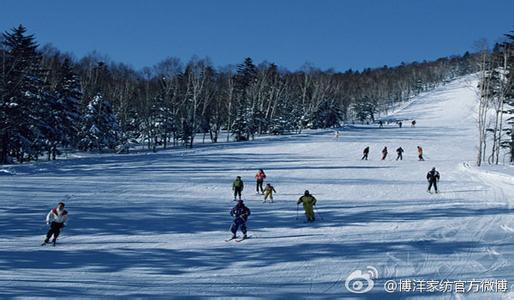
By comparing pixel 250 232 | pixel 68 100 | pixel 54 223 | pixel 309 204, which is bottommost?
pixel 250 232

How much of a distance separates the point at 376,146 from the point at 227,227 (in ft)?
126

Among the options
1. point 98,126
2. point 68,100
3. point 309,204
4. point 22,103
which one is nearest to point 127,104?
point 98,126

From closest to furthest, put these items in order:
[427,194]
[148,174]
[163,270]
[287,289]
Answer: [287,289] < [163,270] < [427,194] < [148,174]

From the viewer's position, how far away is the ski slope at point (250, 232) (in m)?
11.0

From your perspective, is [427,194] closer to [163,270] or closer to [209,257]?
[209,257]

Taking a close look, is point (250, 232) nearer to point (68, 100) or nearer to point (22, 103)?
point (22, 103)

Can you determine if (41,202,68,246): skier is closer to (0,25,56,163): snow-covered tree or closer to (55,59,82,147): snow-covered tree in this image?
(0,25,56,163): snow-covered tree

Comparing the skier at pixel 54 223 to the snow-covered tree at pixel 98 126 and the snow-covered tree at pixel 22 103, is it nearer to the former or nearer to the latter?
the snow-covered tree at pixel 22 103

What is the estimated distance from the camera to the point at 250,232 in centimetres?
1658

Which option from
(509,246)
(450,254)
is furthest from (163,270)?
(509,246)

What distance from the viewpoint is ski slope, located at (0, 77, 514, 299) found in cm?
1101

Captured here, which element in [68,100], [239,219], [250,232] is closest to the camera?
[239,219]

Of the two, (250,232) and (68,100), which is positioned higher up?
(68,100)

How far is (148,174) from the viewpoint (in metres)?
30.9
